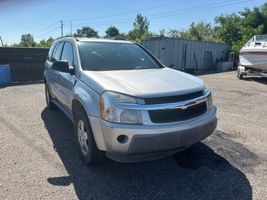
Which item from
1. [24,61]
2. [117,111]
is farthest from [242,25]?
[117,111]

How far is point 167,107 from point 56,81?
2.94 metres

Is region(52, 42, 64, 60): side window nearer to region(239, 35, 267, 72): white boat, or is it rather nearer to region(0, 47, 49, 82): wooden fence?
region(0, 47, 49, 82): wooden fence

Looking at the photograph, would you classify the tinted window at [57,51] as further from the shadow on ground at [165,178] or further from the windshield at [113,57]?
the shadow on ground at [165,178]

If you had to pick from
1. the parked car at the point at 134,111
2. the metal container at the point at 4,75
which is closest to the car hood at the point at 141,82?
the parked car at the point at 134,111

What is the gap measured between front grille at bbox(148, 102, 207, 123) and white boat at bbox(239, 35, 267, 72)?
10310 mm

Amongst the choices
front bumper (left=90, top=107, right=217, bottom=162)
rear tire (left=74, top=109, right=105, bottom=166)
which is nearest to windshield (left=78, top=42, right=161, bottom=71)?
rear tire (left=74, top=109, right=105, bottom=166)

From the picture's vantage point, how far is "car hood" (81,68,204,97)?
10.1 ft

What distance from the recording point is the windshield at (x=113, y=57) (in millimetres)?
4139

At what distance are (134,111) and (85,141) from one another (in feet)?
3.51

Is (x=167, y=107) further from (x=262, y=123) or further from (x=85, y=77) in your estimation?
(x=262, y=123)

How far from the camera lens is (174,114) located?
308cm

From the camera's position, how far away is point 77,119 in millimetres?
3777

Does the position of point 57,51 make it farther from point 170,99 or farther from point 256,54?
A: point 256,54

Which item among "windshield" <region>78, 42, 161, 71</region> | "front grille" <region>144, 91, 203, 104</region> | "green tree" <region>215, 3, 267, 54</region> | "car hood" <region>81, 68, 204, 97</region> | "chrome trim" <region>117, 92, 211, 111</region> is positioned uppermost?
"green tree" <region>215, 3, 267, 54</region>
